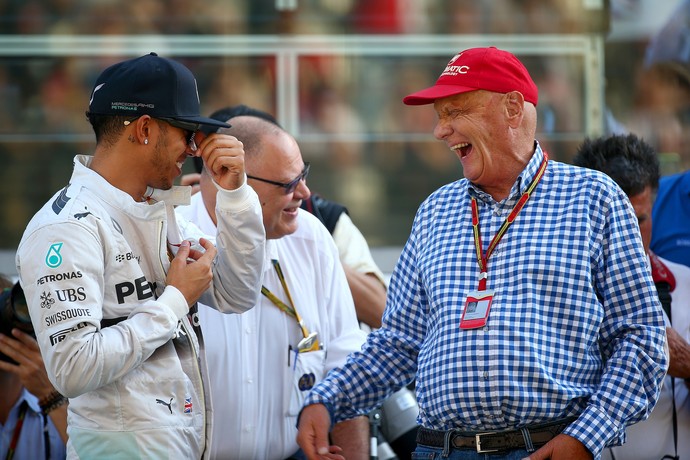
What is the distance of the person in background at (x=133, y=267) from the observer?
2766 mm

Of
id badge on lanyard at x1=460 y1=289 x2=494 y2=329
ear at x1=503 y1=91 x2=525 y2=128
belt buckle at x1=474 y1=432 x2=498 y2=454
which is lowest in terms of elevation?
belt buckle at x1=474 y1=432 x2=498 y2=454

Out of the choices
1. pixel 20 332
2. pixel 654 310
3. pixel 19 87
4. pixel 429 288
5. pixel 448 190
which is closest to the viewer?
pixel 654 310

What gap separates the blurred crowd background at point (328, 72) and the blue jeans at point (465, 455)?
300 centimetres

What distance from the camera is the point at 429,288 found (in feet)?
10.5

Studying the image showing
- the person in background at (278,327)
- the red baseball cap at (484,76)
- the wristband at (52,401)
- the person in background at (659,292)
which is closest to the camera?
the red baseball cap at (484,76)

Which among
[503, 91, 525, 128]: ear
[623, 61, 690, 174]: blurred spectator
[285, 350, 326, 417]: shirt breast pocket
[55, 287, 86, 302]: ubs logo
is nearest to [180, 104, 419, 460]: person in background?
[285, 350, 326, 417]: shirt breast pocket

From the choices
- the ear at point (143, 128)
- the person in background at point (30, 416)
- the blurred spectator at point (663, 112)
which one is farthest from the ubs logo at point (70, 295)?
the blurred spectator at point (663, 112)

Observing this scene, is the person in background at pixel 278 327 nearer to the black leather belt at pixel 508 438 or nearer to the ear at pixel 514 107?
the black leather belt at pixel 508 438

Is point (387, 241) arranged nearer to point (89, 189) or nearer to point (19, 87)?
point (19, 87)

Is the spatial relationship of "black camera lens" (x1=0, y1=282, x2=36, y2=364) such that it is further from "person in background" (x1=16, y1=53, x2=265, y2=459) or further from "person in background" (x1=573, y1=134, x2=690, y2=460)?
"person in background" (x1=573, y1=134, x2=690, y2=460)

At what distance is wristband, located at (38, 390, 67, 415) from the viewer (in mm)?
4055

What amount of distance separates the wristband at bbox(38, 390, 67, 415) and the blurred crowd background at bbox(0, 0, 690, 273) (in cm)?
204

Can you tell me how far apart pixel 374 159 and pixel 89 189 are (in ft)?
10.9

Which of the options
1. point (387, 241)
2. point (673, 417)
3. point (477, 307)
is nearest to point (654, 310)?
point (477, 307)
